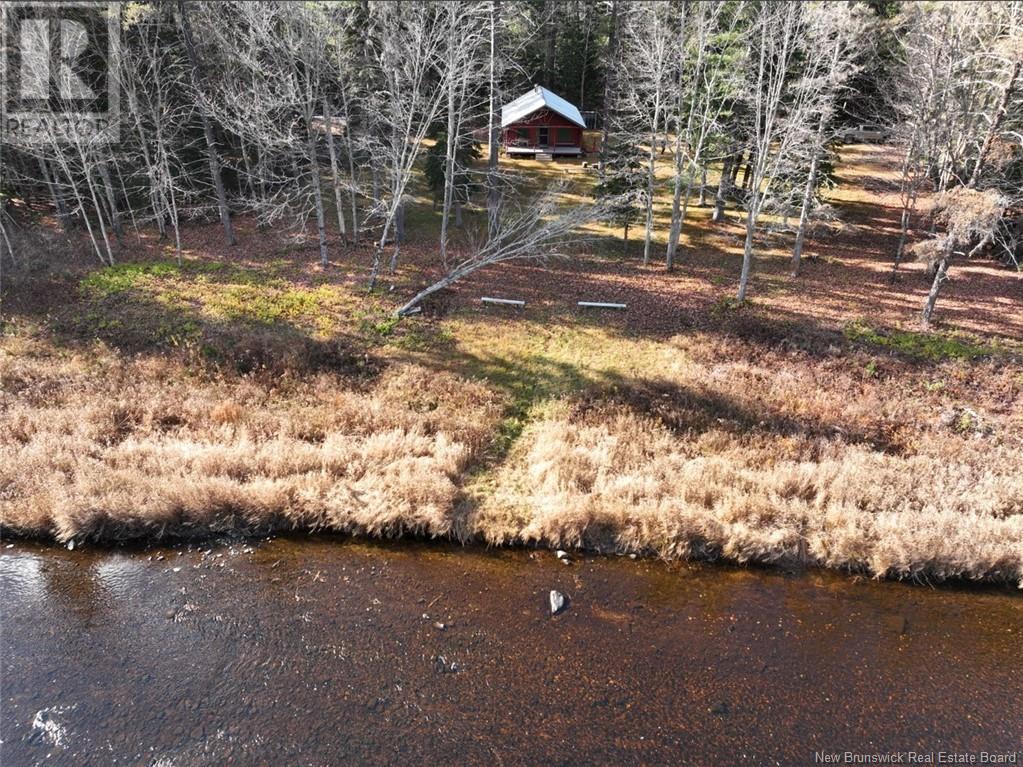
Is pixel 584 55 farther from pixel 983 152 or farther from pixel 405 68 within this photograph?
pixel 983 152

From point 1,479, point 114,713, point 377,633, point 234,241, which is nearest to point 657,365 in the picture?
point 377,633

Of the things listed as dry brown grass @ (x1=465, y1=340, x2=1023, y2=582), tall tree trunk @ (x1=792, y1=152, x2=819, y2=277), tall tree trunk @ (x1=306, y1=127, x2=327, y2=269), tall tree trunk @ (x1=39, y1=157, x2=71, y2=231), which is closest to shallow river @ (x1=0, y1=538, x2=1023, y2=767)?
dry brown grass @ (x1=465, y1=340, x2=1023, y2=582)

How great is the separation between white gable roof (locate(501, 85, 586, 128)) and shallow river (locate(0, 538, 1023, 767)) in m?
30.2

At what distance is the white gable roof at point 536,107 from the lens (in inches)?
1372

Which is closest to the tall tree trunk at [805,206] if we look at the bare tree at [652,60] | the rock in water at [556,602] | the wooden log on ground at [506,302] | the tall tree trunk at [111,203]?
the bare tree at [652,60]

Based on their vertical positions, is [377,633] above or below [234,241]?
below

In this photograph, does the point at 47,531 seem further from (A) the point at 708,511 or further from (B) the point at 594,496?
(A) the point at 708,511

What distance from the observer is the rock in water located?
407 inches

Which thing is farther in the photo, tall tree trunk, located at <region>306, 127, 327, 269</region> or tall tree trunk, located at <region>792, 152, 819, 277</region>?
tall tree trunk, located at <region>792, 152, 819, 277</region>

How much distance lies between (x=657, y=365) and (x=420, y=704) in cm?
1121

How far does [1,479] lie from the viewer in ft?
39.9

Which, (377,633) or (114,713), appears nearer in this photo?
(114,713)

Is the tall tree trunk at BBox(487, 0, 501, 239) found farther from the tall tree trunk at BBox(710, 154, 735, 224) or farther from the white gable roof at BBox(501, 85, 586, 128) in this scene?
the white gable roof at BBox(501, 85, 586, 128)

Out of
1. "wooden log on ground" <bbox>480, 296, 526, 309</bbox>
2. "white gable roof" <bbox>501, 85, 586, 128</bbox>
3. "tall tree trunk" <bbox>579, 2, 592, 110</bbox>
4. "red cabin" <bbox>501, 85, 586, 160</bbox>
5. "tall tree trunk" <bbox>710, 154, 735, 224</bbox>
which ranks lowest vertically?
"wooden log on ground" <bbox>480, 296, 526, 309</bbox>
